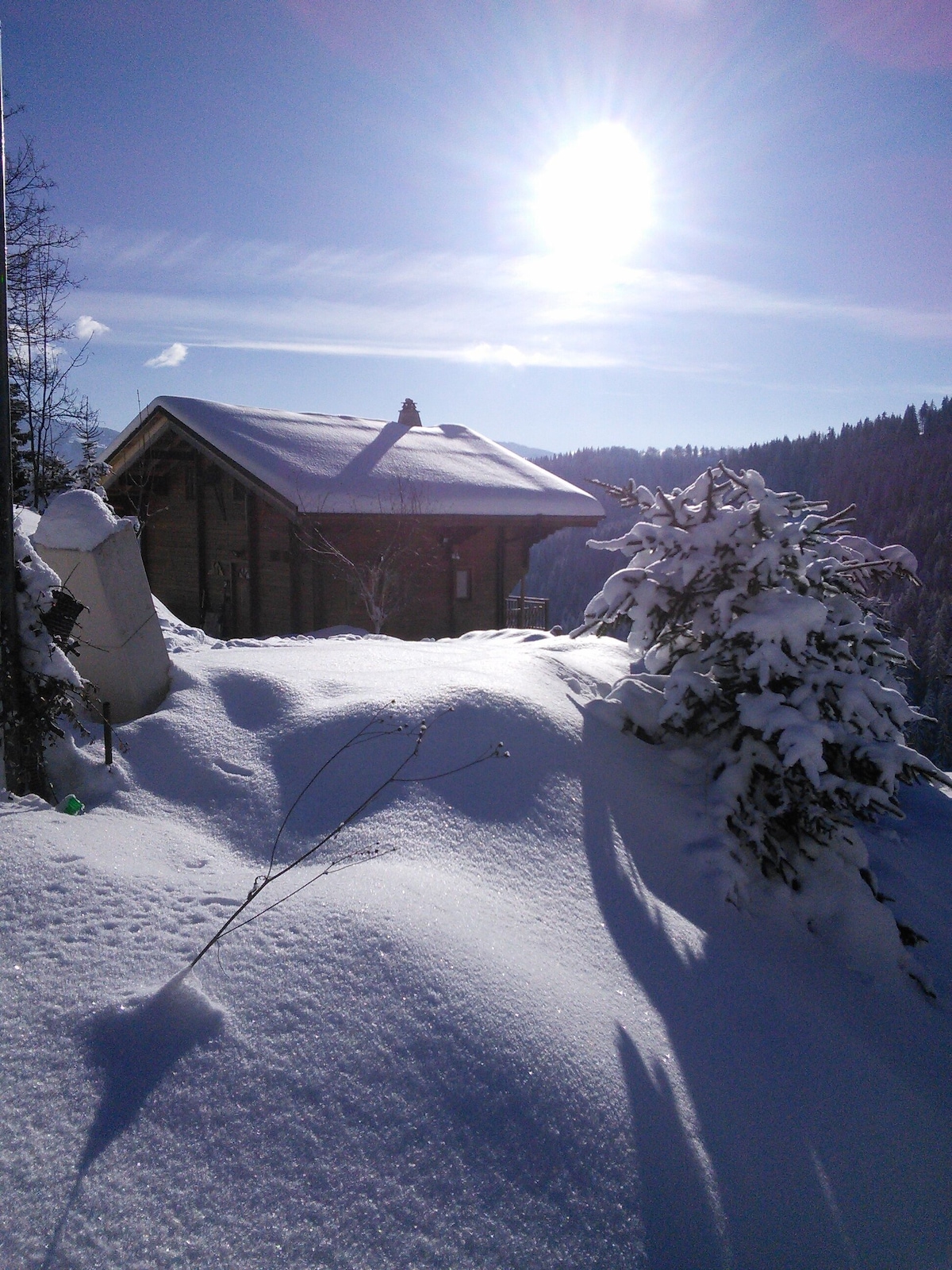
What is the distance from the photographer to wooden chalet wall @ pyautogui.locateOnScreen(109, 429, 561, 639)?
15055 mm

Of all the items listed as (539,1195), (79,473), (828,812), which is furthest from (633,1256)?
(79,473)

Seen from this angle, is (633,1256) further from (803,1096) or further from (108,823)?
(108,823)

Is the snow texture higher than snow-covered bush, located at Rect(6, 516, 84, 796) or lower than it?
higher

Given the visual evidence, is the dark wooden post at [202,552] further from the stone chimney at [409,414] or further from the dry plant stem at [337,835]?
the dry plant stem at [337,835]

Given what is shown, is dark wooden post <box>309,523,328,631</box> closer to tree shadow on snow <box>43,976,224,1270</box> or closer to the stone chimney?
the stone chimney

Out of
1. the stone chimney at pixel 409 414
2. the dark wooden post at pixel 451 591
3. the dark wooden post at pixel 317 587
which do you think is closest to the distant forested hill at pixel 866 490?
the stone chimney at pixel 409 414

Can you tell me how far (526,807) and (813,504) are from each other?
3.17 metres

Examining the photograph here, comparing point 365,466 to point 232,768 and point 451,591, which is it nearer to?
point 451,591

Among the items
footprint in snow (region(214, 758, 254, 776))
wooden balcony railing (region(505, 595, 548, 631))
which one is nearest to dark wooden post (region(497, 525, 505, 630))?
wooden balcony railing (region(505, 595, 548, 631))

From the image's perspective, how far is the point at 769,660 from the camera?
Answer: 4535 mm

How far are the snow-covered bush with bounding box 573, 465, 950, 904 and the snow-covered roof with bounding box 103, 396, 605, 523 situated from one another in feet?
30.4

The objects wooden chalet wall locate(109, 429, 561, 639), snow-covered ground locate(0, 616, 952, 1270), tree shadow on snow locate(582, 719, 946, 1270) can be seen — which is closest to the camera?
snow-covered ground locate(0, 616, 952, 1270)

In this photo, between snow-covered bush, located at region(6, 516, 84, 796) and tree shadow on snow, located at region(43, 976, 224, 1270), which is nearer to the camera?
tree shadow on snow, located at region(43, 976, 224, 1270)

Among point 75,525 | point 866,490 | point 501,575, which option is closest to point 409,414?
point 501,575
